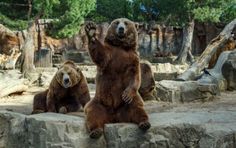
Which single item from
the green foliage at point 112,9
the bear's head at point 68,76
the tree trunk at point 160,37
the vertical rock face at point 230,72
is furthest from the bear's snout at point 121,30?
the green foliage at point 112,9

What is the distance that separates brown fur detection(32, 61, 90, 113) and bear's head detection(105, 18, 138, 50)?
1725 millimetres

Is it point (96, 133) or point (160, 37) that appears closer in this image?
point (96, 133)

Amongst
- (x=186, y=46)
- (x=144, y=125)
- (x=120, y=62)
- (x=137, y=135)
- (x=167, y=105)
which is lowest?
(x=186, y=46)

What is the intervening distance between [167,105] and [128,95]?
3.58 m

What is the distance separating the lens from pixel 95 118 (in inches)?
175

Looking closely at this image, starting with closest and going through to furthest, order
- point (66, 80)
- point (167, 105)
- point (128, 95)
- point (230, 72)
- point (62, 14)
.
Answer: point (128, 95) → point (66, 80) → point (167, 105) → point (230, 72) → point (62, 14)

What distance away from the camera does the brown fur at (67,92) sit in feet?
20.6

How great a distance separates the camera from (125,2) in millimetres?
31500

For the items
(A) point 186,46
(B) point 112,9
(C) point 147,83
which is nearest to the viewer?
(C) point 147,83

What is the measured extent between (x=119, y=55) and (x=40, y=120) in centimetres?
104

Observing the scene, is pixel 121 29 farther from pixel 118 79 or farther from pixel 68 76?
pixel 68 76

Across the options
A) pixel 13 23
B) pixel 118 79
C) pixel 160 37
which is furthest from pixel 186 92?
pixel 160 37

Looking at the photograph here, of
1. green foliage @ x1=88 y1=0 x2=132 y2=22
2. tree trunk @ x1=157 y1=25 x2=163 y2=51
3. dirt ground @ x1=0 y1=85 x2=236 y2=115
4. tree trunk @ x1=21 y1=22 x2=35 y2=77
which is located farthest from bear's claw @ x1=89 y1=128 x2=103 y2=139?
green foliage @ x1=88 y1=0 x2=132 y2=22

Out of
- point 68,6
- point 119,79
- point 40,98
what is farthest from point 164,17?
point 119,79
